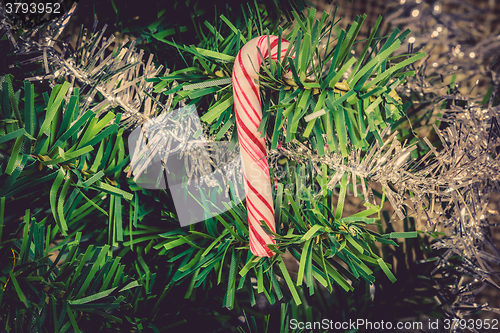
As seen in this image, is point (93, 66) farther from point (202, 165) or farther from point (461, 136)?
point (461, 136)

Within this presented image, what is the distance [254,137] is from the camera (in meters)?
0.20

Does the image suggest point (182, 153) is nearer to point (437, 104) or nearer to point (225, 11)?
point (225, 11)

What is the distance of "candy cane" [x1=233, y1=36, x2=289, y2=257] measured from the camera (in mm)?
184

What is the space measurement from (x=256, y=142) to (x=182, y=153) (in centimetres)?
7

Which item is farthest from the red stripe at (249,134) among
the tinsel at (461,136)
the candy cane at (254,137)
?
the tinsel at (461,136)

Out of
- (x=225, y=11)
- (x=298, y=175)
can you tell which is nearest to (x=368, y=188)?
(x=298, y=175)

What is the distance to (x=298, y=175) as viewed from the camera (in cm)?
23
